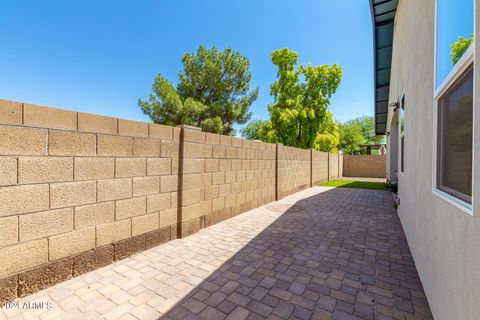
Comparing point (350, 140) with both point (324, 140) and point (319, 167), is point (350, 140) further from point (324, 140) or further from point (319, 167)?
point (319, 167)

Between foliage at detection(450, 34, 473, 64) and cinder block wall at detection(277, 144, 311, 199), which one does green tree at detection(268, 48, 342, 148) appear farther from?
foliage at detection(450, 34, 473, 64)

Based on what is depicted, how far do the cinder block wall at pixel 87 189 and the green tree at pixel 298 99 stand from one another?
13.9m

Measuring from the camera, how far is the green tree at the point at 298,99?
1705cm

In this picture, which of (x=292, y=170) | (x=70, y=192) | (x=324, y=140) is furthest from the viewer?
(x=324, y=140)

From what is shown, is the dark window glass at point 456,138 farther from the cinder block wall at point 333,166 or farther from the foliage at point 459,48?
the cinder block wall at point 333,166

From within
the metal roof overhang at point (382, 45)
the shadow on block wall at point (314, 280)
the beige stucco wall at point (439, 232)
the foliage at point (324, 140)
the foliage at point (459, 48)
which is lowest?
the shadow on block wall at point (314, 280)

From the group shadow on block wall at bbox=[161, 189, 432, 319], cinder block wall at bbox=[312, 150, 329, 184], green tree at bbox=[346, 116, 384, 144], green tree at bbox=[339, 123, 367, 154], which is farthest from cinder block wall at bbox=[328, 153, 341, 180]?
green tree at bbox=[346, 116, 384, 144]

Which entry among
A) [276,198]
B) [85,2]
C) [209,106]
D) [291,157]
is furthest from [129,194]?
[209,106]

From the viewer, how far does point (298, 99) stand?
17.4m

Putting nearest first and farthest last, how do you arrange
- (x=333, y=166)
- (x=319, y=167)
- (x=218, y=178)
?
(x=218, y=178) < (x=319, y=167) < (x=333, y=166)

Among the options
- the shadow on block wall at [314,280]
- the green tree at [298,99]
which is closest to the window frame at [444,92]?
the shadow on block wall at [314,280]

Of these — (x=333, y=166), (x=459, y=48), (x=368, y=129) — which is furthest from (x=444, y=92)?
(x=368, y=129)

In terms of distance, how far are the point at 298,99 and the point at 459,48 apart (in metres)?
16.8

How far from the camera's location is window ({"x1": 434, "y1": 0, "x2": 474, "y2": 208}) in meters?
1.33
